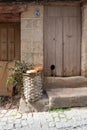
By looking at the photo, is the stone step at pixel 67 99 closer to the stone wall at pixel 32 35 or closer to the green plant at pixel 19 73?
the green plant at pixel 19 73

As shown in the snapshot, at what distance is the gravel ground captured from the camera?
5.85 meters

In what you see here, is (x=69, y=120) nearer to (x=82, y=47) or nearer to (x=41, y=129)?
(x=41, y=129)

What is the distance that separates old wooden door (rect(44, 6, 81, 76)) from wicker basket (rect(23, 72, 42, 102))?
1.35m

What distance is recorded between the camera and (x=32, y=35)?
25.9ft

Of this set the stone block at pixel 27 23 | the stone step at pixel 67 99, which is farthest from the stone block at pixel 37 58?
the stone step at pixel 67 99

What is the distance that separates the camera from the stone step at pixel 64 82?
7.97 meters

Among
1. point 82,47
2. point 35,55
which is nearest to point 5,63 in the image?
point 35,55

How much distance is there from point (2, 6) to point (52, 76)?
2.37 meters

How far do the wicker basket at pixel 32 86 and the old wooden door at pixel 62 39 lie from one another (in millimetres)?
1350

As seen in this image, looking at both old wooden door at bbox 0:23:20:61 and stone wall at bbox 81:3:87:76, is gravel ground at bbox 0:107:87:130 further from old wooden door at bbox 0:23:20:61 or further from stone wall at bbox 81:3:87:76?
old wooden door at bbox 0:23:20:61

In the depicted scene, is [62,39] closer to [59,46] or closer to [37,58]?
[59,46]

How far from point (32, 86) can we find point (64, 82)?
4.67ft

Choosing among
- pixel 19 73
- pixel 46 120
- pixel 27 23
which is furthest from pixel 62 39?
pixel 46 120

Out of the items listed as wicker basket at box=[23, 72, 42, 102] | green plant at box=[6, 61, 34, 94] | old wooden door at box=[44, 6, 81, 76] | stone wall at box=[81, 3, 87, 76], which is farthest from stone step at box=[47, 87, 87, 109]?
old wooden door at box=[44, 6, 81, 76]
